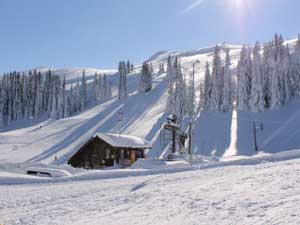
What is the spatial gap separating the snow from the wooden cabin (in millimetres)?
30189

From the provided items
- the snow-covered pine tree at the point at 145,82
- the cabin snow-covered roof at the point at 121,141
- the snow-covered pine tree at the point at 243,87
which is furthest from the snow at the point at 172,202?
the snow-covered pine tree at the point at 145,82

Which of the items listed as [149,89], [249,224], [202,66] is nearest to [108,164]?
[249,224]

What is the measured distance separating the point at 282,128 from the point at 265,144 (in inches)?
294

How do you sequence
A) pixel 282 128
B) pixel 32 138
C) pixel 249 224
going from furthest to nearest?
pixel 32 138 → pixel 282 128 → pixel 249 224

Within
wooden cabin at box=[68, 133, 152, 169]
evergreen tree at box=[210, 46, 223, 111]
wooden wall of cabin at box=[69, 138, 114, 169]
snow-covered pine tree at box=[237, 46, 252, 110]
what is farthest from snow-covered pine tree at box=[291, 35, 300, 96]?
wooden wall of cabin at box=[69, 138, 114, 169]

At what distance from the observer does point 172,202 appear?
14.6m

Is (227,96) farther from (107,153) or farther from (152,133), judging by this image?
(107,153)

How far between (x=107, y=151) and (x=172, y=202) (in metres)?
37.7

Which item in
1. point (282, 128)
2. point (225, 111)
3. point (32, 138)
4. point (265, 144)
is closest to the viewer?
point (265, 144)

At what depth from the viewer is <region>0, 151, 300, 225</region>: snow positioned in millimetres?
11609

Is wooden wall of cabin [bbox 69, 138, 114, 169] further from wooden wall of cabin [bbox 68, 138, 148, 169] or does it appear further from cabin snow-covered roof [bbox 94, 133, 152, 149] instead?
cabin snow-covered roof [bbox 94, 133, 152, 149]

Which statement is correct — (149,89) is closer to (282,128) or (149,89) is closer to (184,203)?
(282,128)

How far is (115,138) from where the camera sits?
5219 centimetres

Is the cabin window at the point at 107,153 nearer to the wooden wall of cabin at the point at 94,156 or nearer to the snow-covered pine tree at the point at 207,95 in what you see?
the wooden wall of cabin at the point at 94,156
